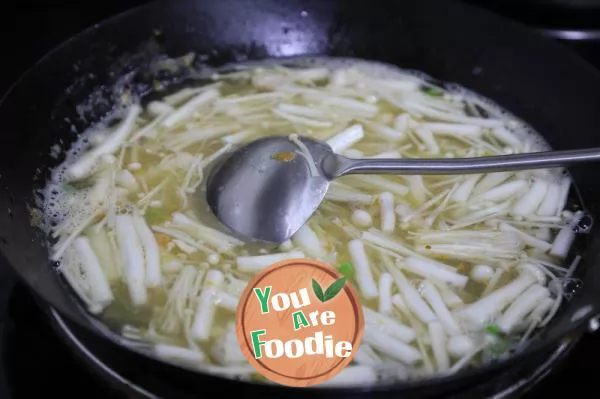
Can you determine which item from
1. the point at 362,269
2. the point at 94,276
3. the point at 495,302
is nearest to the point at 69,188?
the point at 94,276

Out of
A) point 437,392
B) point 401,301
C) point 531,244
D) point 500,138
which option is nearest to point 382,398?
point 437,392

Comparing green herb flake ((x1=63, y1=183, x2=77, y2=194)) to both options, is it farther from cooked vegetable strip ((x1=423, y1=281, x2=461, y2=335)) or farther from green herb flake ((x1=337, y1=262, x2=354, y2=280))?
cooked vegetable strip ((x1=423, y1=281, x2=461, y2=335))

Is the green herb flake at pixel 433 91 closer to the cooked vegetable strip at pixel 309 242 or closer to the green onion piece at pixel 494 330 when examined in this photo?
the cooked vegetable strip at pixel 309 242

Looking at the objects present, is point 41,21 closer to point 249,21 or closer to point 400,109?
point 249,21

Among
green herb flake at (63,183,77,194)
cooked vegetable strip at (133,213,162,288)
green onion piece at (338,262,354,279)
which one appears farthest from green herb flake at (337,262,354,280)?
green herb flake at (63,183,77,194)

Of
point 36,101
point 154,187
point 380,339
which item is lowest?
point 380,339

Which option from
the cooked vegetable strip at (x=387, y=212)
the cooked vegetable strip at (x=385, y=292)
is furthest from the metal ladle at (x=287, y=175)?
the cooked vegetable strip at (x=385, y=292)

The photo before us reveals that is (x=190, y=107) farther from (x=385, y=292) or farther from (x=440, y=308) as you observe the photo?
(x=440, y=308)
